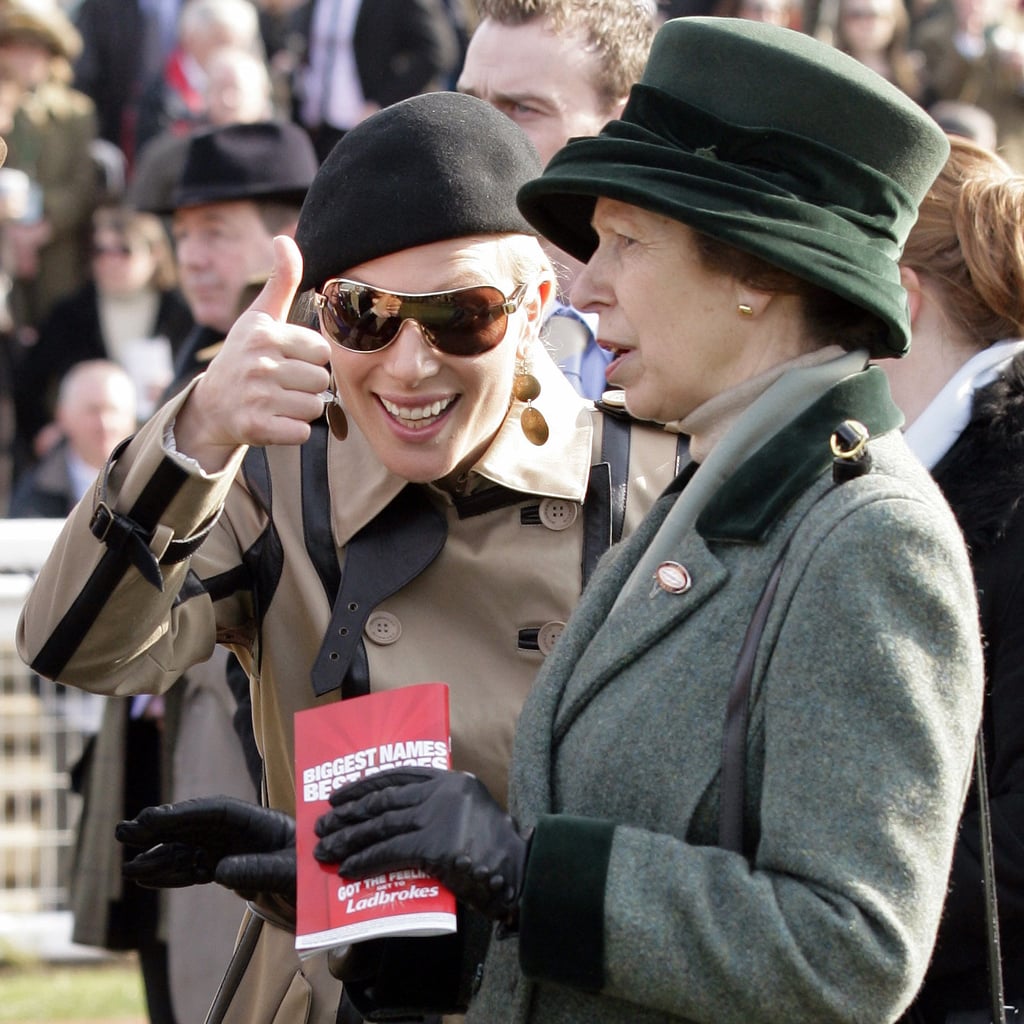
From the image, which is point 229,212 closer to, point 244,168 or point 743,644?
point 244,168

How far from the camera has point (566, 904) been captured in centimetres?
203

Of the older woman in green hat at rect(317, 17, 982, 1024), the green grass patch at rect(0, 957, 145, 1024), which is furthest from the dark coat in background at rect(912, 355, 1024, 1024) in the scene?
the green grass patch at rect(0, 957, 145, 1024)

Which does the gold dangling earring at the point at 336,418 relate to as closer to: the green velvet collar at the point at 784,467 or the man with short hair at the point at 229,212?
the green velvet collar at the point at 784,467

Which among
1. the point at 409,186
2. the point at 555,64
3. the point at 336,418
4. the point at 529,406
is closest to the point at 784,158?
the point at 409,186

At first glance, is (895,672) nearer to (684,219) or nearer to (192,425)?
(684,219)

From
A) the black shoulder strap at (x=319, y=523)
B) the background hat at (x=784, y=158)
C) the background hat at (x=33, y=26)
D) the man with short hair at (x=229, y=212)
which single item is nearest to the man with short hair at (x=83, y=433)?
the man with short hair at (x=229, y=212)

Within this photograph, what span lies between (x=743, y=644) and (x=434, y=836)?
16.7 inches

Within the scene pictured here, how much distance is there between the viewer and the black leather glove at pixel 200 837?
2424 mm

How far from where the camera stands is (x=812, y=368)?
221cm

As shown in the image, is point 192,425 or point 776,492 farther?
point 192,425

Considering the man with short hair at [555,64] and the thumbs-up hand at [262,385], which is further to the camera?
the man with short hair at [555,64]

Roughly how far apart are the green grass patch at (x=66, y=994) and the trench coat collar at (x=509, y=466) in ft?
12.5

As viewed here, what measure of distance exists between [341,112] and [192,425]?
6.97m

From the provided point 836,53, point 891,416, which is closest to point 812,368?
point 891,416
